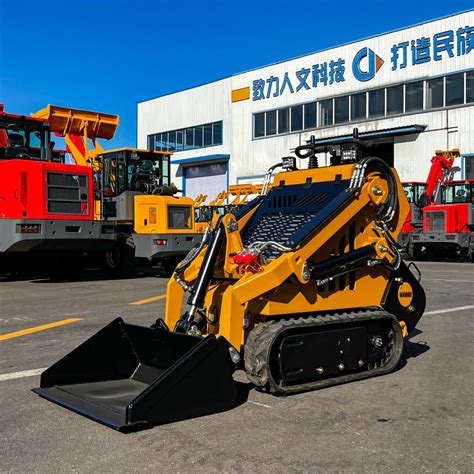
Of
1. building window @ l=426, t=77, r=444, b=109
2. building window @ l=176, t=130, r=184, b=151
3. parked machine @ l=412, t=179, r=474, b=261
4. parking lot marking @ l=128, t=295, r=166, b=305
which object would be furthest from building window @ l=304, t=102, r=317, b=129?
parking lot marking @ l=128, t=295, r=166, b=305

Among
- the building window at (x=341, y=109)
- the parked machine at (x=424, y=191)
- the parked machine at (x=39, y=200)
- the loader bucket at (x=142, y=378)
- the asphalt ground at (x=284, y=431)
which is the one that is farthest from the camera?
the building window at (x=341, y=109)

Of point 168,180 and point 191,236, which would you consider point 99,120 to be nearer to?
point 168,180

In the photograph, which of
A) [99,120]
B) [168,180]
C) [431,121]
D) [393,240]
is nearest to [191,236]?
[168,180]

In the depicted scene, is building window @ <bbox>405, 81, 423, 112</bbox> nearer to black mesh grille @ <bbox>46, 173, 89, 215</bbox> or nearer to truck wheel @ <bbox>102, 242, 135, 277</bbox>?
truck wheel @ <bbox>102, 242, 135, 277</bbox>

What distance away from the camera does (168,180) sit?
56.2ft

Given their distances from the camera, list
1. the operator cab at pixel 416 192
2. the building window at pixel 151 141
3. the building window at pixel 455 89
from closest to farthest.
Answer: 1. the operator cab at pixel 416 192
2. the building window at pixel 455 89
3. the building window at pixel 151 141

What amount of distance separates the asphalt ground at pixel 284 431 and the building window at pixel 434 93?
25.4 meters

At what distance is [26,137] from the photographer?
14867 mm

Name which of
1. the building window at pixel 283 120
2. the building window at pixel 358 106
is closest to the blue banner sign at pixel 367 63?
the building window at pixel 358 106

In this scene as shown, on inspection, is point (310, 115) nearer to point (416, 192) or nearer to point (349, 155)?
point (416, 192)

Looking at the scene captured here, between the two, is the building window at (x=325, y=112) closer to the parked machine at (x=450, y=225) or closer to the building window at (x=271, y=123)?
the building window at (x=271, y=123)

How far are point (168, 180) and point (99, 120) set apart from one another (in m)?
2.46

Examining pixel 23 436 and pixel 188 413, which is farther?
pixel 188 413

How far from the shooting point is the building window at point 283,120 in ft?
122
